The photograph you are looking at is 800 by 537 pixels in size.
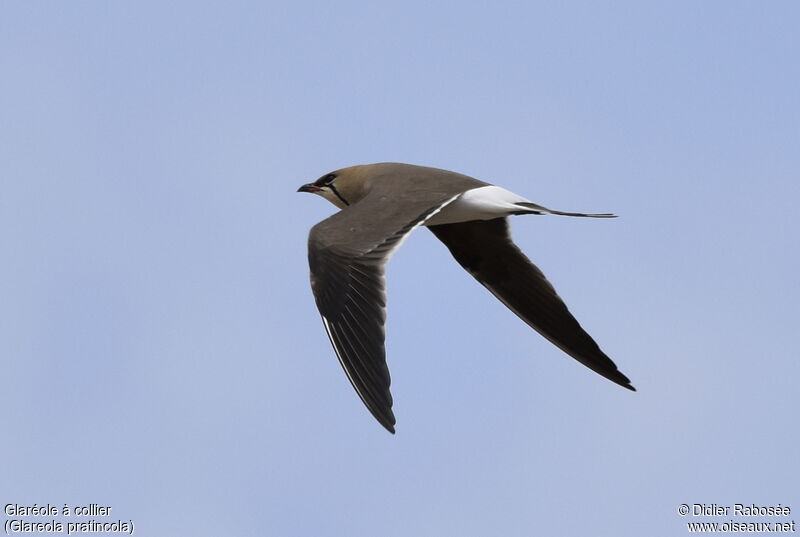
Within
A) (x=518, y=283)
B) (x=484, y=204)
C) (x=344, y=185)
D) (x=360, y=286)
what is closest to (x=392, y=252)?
(x=360, y=286)

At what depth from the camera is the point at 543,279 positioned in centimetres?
977

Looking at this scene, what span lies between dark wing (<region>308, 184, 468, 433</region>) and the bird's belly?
24.8 inches

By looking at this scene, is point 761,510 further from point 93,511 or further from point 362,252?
point 93,511

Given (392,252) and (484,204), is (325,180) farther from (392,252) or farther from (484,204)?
(392,252)

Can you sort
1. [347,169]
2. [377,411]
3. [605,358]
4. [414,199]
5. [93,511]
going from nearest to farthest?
[377,411], [93,511], [414,199], [605,358], [347,169]

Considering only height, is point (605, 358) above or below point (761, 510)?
above

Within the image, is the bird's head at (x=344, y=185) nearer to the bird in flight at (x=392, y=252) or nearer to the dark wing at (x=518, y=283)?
the bird in flight at (x=392, y=252)

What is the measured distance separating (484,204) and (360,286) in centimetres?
166

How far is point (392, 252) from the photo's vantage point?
7.97 meters

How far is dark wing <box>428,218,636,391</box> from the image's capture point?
31.3 ft

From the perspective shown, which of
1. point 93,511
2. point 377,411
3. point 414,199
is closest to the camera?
point 377,411

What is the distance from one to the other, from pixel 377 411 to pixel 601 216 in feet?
7.82

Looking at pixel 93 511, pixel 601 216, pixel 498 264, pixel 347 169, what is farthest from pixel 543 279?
pixel 93 511

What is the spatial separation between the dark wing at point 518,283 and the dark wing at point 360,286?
1518mm
